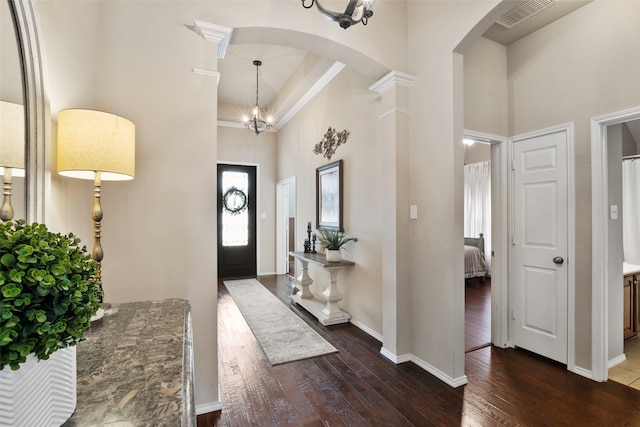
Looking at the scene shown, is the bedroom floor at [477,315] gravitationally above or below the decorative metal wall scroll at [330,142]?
below

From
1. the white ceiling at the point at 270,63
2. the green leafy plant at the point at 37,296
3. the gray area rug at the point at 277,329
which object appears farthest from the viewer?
the gray area rug at the point at 277,329

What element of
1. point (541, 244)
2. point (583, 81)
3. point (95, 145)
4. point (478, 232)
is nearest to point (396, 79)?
point (583, 81)

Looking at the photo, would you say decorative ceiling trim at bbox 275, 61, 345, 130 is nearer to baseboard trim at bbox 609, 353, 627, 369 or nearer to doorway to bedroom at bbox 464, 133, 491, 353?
doorway to bedroom at bbox 464, 133, 491, 353

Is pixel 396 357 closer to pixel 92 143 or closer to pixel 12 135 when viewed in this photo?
pixel 92 143

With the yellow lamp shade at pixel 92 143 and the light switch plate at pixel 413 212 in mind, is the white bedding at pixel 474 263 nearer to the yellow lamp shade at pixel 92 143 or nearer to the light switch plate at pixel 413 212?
the light switch plate at pixel 413 212

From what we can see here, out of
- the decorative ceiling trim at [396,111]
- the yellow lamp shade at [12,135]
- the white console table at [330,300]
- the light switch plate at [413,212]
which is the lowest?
the white console table at [330,300]

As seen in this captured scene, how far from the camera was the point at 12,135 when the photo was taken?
3.08 ft

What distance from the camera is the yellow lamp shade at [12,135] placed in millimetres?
891

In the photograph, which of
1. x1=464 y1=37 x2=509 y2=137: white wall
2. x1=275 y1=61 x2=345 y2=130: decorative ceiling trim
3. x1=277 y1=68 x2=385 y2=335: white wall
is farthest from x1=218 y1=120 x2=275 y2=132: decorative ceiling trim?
x1=464 y1=37 x2=509 y2=137: white wall

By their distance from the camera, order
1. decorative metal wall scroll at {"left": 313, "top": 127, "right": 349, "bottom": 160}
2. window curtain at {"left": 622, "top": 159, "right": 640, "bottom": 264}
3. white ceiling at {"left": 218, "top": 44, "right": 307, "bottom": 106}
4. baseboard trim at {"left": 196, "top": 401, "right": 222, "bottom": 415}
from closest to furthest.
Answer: baseboard trim at {"left": 196, "top": 401, "right": 222, "bottom": 415} → decorative metal wall scroll at {"left": 313, "top": 127, "right": 349, "bottom": 160} → white ceiling at {"left": 218, "top": 44, "right": 307, "bottom": 106} → window curtain at {"left": 622, "top": 159, "right": 640, "bottom": 264}

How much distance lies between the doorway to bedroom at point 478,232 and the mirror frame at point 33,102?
171 inches

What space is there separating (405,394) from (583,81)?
289cm

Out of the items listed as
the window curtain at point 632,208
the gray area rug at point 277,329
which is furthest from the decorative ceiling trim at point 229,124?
the window curtain at point 632,208

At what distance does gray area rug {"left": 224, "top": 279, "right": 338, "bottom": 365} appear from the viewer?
9.19ft
